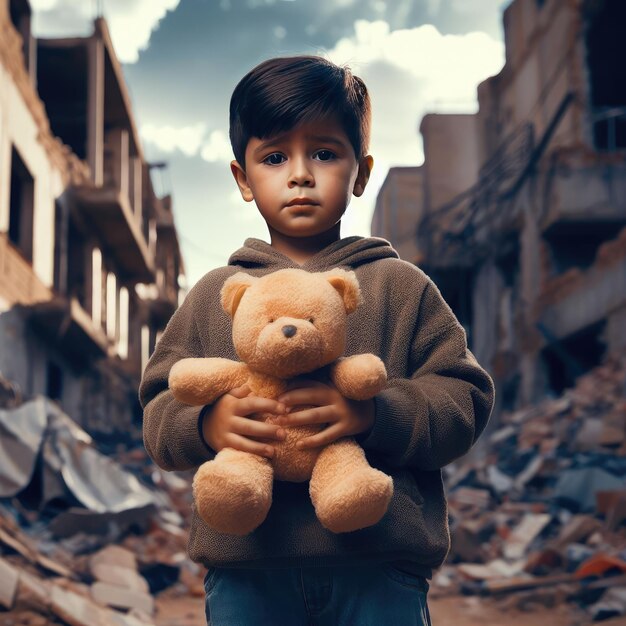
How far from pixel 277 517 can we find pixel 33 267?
41.4 feet

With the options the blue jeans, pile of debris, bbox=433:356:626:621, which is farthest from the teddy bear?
pile of debris, bbox=433:356:626:621

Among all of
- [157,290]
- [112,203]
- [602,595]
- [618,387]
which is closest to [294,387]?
[602,595]

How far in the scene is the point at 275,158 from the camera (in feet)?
6.27

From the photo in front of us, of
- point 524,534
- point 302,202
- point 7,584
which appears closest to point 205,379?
point 302,202

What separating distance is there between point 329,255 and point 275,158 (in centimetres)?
24

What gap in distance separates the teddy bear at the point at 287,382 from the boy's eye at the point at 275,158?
301 millimetres

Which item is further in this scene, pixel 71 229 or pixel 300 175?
pixel 71 229

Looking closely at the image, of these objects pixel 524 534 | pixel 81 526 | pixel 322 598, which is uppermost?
pixel 322 598

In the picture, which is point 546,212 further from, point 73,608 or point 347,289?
point 347,289

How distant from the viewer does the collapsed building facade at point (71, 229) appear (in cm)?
1269

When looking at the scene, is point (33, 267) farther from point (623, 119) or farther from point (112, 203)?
point (623, 119)

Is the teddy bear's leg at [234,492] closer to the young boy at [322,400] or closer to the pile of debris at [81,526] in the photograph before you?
the young boy at [322,400]

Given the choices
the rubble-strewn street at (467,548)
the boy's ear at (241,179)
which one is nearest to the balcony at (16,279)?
the rubble-strewn street at (467,548)

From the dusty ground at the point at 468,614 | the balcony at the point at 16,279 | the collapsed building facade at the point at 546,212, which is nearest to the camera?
the dusty ground at the point at 468,614
